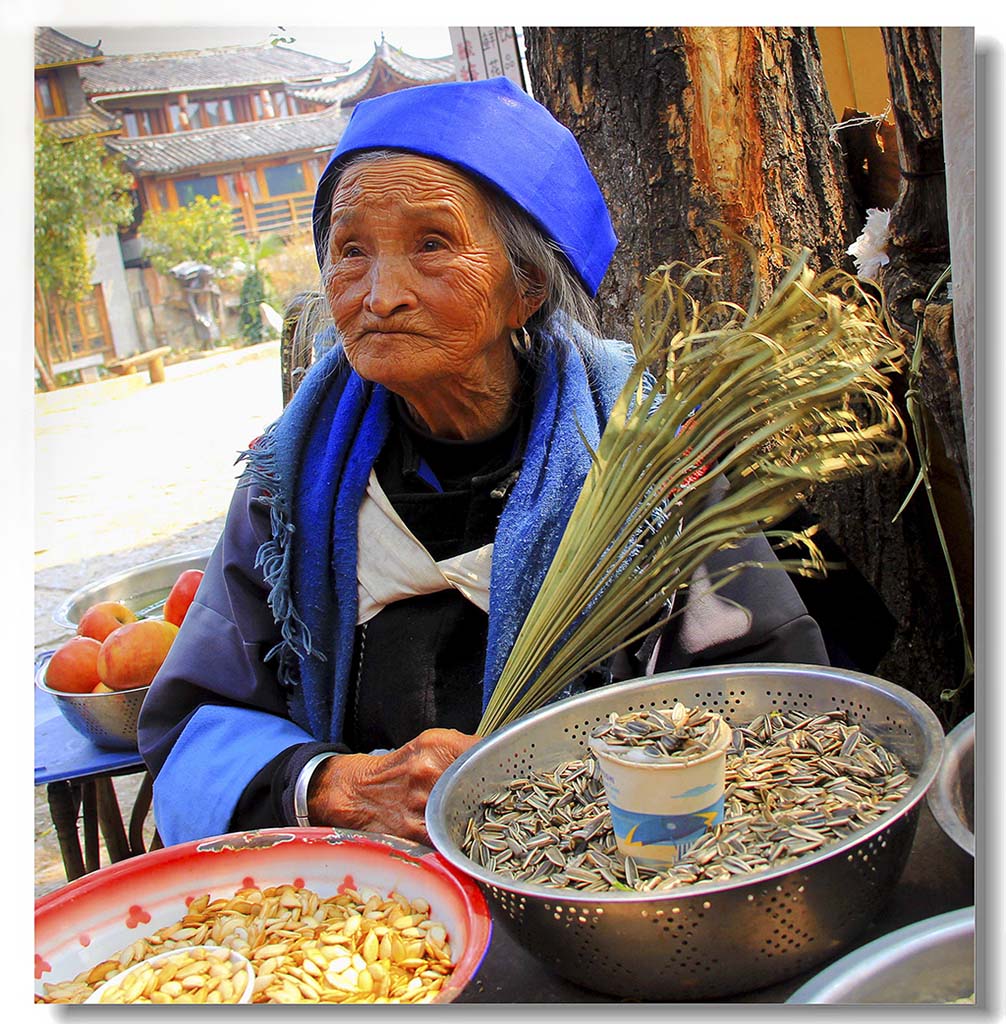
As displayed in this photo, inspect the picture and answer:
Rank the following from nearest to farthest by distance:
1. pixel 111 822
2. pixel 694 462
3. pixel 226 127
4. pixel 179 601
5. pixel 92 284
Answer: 1. pixel 694 462
2. pixel 92 284
3. pixel 226 127
4. pixel 179 601
5. pixel 111 822

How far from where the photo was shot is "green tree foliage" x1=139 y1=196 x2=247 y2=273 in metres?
2.18

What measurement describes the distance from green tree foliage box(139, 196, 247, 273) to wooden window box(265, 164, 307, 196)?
13 centimetres

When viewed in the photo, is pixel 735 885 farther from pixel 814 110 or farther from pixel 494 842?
pixel 814 110

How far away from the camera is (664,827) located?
1199 millimetres

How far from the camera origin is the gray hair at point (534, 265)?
5.71ft

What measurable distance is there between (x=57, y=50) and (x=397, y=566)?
102cm

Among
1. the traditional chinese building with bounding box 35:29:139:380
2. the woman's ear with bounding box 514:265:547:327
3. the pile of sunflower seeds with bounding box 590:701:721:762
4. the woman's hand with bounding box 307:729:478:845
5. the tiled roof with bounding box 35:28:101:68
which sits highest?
the tiled roof with bounding box 35:28:101:68

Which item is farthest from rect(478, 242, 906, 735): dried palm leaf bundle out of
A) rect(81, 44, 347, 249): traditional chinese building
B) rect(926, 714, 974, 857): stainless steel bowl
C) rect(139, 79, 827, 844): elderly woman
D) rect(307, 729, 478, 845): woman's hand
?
rect(81, 44, 347, 249): traditional chinese building

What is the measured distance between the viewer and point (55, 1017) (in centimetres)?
148

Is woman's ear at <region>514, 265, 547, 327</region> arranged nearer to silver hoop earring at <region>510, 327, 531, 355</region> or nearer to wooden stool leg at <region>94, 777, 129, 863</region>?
silver hoop earring at <region>510, 327, 531, 355</region>

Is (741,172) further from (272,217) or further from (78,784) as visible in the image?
(78,784)

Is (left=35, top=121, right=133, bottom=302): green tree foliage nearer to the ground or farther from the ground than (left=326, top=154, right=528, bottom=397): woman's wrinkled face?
farther from the ground

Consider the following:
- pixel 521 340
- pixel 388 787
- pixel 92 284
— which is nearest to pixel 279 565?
pixel 388 787

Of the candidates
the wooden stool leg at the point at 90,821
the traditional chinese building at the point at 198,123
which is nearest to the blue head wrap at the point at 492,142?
the traditional chinese building at the point at 198,123
